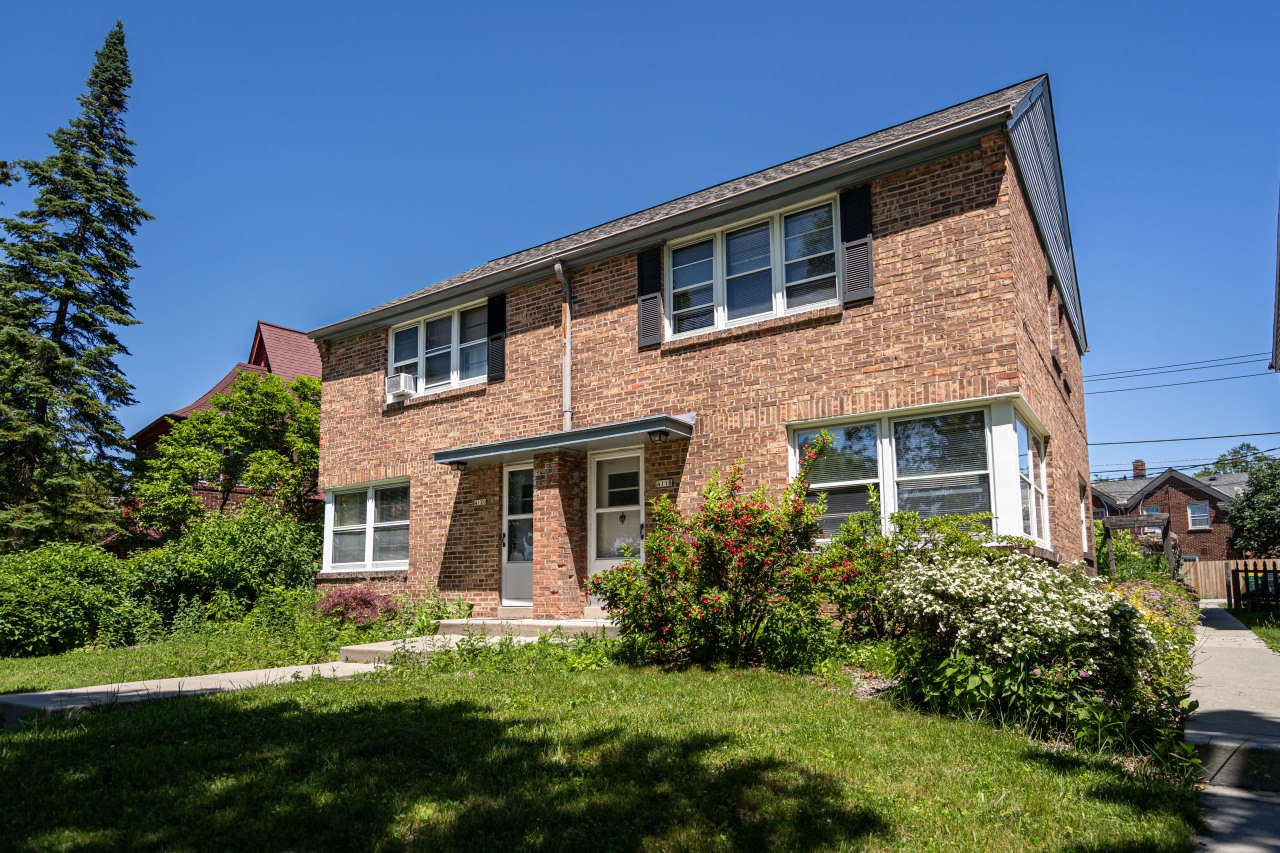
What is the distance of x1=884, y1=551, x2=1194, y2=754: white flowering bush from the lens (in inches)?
185

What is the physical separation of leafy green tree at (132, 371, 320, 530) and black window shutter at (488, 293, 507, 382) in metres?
7.75

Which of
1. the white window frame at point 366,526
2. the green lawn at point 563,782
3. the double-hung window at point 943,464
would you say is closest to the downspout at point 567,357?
the white window frame at point 366,526

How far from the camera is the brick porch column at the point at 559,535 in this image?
36.6 feet

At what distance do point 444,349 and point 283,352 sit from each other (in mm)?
15803

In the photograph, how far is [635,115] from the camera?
11625 mm

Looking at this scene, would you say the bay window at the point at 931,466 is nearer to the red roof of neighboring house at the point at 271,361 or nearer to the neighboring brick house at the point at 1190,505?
the red roof of neighboring house at the point at 271,361

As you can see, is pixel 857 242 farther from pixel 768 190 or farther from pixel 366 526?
pixel 366 526

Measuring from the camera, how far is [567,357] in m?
11.9

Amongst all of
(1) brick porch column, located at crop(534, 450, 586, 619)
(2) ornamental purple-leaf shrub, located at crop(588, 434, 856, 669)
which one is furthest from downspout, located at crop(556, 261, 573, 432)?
(2) ornamental purple-leaf shrub, located at crop(588, 434, 856, 669)

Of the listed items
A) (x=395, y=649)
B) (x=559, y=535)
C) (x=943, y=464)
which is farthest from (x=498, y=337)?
(x=943, y=464)

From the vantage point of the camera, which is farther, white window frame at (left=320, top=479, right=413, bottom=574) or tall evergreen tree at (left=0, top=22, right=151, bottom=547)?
tall evergreen tree at (left=0, top=22, right=151, bottom=547)

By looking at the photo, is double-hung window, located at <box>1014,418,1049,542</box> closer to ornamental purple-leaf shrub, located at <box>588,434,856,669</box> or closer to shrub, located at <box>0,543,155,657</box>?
ornamental purple-leaf shrub, located at <box>588,434,856,669</box>

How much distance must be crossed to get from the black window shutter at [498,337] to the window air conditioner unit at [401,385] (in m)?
1.92

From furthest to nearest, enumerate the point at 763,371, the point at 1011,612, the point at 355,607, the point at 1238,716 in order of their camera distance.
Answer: the point at 355,607, the point at 763,371, the point at 1238,716, the point at 1011,612
